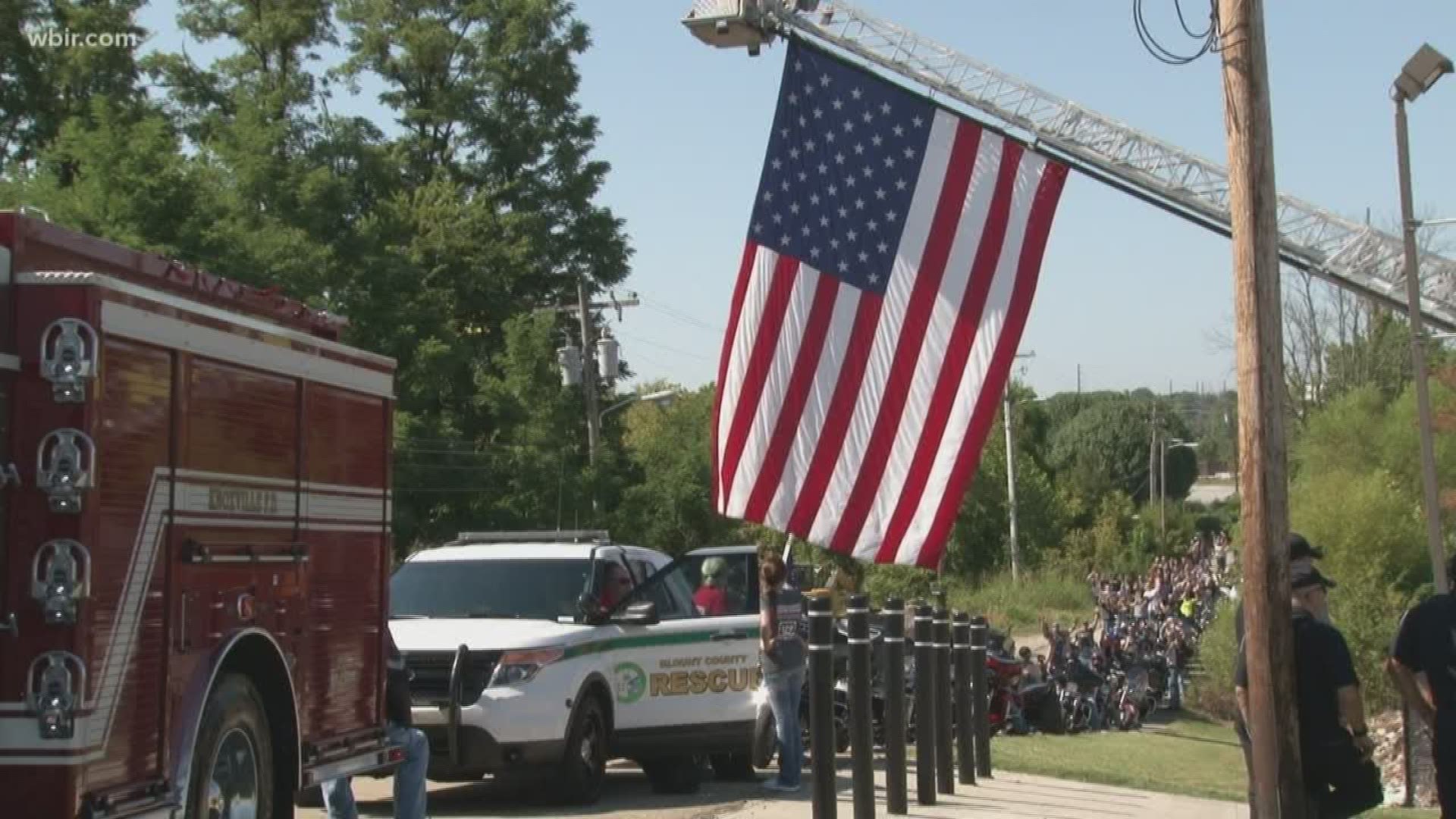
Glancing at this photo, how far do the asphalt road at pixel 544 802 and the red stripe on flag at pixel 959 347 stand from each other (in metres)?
2.20

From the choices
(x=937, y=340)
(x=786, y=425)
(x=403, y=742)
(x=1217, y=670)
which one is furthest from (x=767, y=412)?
(x=1217, y=670)

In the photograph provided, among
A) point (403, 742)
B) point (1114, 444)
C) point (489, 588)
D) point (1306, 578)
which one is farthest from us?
point (1114, 444)

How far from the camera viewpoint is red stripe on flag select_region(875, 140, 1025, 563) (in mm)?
Answer: 14578

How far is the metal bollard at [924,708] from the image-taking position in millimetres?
13641

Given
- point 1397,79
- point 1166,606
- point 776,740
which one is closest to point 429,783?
point 776,740

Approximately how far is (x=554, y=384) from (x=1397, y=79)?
29346 millimetres

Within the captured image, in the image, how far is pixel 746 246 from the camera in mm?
15141

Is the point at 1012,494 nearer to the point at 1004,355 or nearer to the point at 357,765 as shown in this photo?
the point at 1004,355

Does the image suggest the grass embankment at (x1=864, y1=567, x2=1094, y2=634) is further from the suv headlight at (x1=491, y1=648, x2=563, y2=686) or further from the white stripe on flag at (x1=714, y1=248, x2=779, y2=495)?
the suv headlight at (x1=491, y1=648, x2=563, y2=686)

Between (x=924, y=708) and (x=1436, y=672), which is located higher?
(x=1436, y=672)

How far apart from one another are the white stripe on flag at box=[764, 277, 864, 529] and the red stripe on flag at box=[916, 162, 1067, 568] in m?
1.05

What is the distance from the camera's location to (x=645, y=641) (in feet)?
46.5

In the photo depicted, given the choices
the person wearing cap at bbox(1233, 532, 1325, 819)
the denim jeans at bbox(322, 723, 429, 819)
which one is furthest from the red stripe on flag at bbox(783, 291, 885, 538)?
the denim jeans at bbox(322, 723, 429, 819)

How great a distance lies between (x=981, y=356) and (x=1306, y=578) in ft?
16.7
